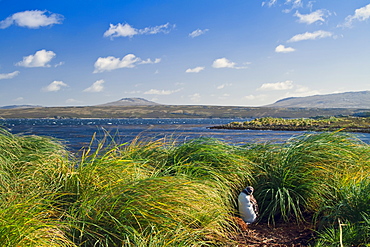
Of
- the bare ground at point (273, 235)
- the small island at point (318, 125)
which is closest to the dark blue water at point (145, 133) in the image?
the bare ground at point (273, 235)

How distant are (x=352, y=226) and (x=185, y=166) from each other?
211 cm

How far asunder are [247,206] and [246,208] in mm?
28

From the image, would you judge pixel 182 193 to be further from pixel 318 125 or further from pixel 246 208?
pixel 318 125

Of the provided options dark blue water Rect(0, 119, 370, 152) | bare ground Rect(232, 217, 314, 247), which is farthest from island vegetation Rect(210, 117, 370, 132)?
bare ground Rect(232, 217, 314, 247)

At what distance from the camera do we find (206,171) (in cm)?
455

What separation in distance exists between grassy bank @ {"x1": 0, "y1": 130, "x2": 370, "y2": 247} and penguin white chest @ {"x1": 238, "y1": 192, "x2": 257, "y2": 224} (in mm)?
173

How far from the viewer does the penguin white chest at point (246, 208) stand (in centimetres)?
428

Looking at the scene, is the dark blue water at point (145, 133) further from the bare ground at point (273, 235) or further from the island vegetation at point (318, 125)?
the island vegetation at point (318, 125)

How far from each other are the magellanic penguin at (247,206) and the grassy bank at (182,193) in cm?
17

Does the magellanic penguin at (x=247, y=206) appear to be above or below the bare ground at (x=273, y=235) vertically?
above

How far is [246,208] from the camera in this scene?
4.27m

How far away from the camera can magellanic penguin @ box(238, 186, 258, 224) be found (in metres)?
4.28

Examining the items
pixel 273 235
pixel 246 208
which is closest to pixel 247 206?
pixel 246 208

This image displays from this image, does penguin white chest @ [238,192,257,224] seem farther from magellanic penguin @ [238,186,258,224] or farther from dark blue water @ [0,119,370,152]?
dark blue water @ [0,119,370,152]
